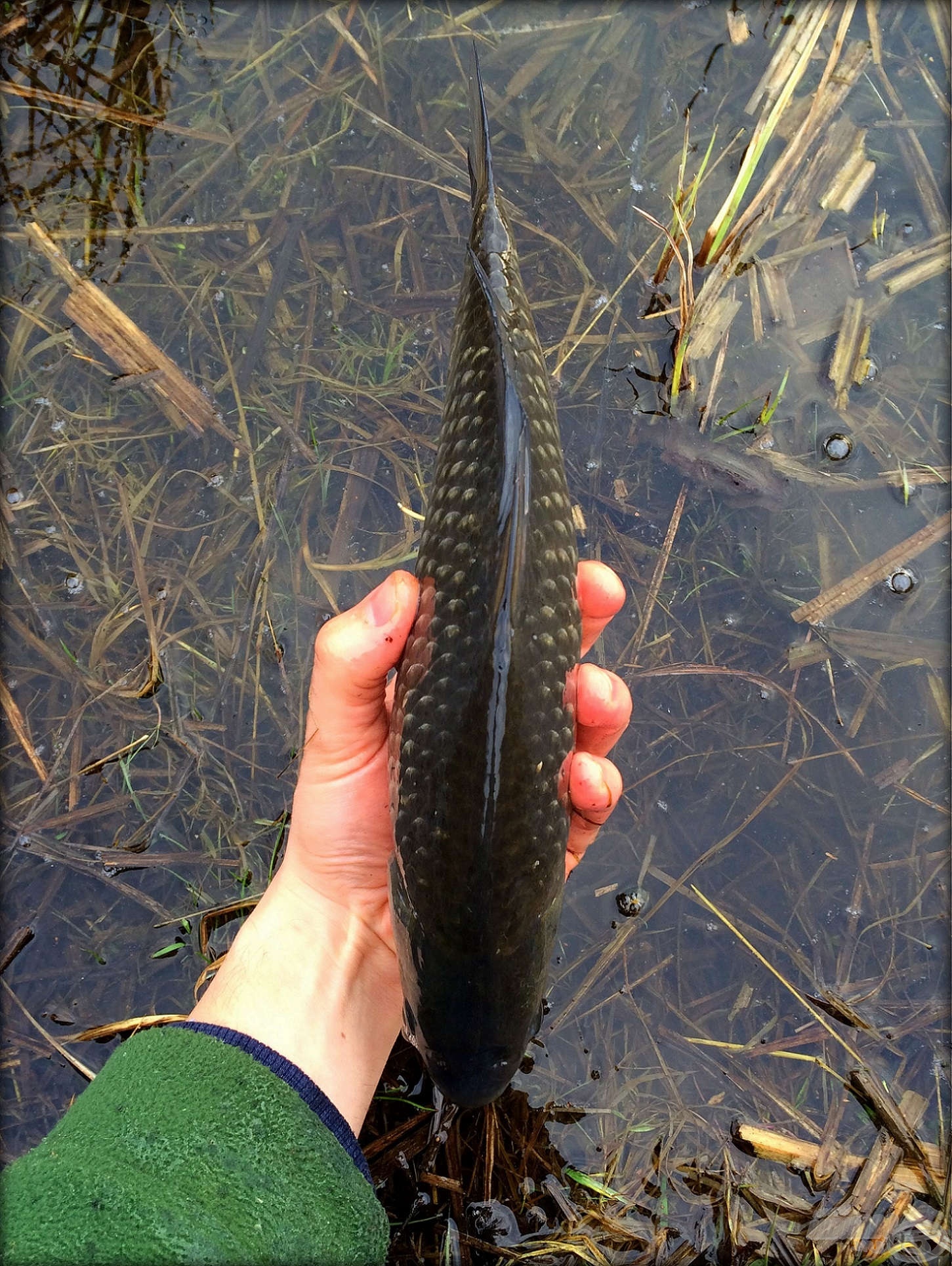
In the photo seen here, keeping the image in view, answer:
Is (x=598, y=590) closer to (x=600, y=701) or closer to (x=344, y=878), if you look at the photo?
(x=600, y=701)

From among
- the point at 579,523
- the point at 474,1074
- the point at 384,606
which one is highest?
the point at 384,606

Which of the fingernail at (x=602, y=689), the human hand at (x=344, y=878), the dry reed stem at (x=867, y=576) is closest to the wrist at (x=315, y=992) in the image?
the human hand at (x=344, y=878)

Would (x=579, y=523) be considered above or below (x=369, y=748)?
above

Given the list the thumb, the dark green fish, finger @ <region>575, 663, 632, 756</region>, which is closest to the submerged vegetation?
the thumb

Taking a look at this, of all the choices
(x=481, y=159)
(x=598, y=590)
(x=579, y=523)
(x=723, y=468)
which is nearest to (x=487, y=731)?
(x=598, y=590)

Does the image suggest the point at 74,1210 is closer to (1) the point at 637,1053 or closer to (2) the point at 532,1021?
(2) the point at 532,1021

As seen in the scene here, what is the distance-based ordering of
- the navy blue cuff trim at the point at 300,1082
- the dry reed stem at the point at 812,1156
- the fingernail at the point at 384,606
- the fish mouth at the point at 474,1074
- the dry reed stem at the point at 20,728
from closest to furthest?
the fish mouth at the point at 474,1074, the fingernail at the point at 384,606, the navy blue cuff trim at the point at 300,1082, the dry reed stem at the point at 812,1156, the dry reed stem at the point at 20,728

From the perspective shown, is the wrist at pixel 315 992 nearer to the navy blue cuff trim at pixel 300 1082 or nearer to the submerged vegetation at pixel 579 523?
the navy blue cuff trim at pixel 300 1082
